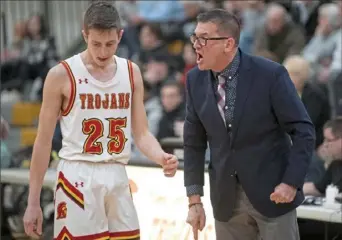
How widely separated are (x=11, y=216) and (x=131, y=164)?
251 centimetres

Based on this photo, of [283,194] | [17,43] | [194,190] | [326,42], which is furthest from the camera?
[17,43]

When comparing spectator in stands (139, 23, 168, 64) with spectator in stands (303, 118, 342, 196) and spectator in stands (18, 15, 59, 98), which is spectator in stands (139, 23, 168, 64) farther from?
spectator in stands (303, 118, 342, 196)

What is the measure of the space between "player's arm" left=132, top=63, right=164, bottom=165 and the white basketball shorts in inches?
10.2

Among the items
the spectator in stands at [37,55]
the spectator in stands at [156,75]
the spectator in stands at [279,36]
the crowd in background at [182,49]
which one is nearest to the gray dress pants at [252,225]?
the crowd in background at [182,49]

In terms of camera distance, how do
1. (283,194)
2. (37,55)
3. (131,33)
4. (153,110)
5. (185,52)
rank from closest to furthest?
(283,194) < (153,110) < (185,52) < (131,33) < (37,55)

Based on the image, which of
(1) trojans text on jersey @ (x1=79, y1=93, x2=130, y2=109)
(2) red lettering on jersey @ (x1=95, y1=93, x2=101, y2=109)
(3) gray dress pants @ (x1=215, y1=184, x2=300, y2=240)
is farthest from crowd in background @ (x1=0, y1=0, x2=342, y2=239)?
(2) red lettering on jersey @ (x1=95, y1=93, x2=101, y2=109)

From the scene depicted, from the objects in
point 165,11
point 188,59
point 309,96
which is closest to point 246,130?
point 309,96

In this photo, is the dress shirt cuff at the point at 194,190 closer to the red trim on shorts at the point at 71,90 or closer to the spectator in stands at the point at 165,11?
the red trim on shorts at the point at 71,90

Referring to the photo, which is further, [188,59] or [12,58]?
[12,58]

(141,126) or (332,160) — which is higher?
(141,126)

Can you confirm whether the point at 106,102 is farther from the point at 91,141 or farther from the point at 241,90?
the point at 241,90

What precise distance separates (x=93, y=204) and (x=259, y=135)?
971mm

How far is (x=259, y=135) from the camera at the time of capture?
4910 mm

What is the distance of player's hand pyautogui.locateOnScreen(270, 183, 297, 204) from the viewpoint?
4.69 metres
